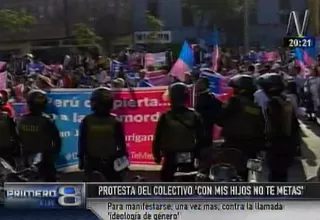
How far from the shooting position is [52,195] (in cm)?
226

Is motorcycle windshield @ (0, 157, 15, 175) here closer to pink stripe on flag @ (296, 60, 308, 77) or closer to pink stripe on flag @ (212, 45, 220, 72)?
pink stripe on flag @ (212, 45, 220, 72)

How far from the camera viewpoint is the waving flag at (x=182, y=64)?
2296 mm

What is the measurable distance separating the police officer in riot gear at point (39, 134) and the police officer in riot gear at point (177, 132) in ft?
1.60

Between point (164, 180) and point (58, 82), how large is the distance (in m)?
0.67

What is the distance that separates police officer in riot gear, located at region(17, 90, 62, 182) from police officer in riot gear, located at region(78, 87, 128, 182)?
0.43 feet

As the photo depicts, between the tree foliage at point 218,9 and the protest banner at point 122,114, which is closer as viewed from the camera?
the tree foliage at point 218,9

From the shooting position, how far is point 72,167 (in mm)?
2316

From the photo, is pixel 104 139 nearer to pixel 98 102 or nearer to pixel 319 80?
pixel 98 102

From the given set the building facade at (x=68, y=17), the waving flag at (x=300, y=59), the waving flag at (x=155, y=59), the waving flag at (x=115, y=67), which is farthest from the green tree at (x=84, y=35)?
the waving flag at (x=300, y=59)

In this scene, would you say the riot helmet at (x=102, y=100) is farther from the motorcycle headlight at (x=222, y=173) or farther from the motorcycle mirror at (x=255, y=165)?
the motorcycle mirror at (x=255, y=165)

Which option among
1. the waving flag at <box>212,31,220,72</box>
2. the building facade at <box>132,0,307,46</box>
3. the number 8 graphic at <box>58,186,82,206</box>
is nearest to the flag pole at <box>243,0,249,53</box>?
the building facade at <box>132,0,307,46</box>

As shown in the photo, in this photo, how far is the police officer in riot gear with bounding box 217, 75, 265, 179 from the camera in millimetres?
2250

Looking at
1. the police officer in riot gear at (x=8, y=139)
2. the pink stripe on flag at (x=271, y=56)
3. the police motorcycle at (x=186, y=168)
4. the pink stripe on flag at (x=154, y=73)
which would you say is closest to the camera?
the pink stripe on flag at (x=271, y=56)

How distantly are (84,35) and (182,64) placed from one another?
0.61 metres
